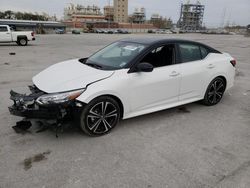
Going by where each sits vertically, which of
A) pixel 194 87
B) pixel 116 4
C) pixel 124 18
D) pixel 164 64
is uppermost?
pixel 116 4

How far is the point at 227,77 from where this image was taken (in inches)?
190

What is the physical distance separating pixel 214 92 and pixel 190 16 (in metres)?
132

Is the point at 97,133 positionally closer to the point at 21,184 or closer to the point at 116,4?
the point at 21,184

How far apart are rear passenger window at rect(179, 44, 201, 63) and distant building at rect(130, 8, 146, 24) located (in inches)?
4854

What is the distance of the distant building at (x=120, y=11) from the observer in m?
116

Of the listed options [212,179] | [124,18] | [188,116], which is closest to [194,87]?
[188,116]

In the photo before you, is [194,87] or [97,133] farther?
[194,87]

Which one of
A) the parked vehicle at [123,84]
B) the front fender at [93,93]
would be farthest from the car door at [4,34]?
the front fender at [93,93]

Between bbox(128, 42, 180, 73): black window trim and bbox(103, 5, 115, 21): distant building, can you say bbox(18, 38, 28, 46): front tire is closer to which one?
bbox(128, 42, 180, 73): black window trim

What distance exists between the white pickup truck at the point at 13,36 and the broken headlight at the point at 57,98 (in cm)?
1693

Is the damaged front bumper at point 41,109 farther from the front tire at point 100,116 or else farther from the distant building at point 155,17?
the distant building at point 155,17

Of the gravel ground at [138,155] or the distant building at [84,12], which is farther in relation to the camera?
the distant building at [84,12]

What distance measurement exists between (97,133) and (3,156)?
4.28ft

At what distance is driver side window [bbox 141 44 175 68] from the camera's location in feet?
11.9
